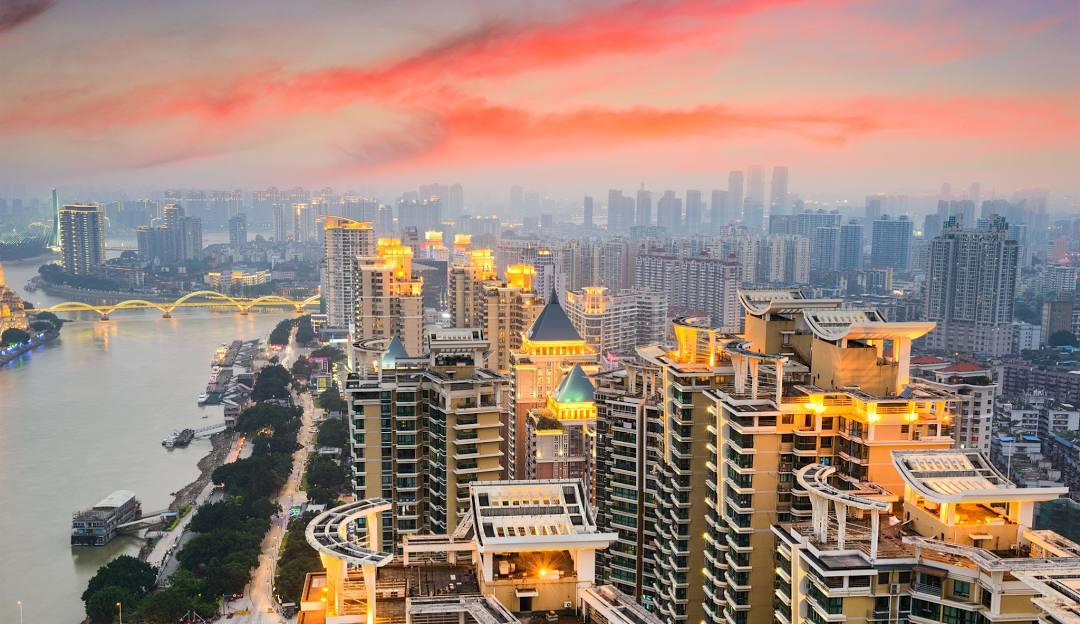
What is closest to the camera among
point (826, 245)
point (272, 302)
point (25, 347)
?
point (25, 347)

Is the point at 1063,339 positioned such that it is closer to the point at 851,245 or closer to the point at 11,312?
the point at 851,245

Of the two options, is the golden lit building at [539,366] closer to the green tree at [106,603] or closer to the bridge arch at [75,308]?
the green tree at [106,603]

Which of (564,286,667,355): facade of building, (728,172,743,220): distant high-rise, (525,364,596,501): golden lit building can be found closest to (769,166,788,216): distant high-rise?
(728,172,743,220): distant high-rise

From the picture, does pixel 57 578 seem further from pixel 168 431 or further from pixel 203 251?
pixel 203 251

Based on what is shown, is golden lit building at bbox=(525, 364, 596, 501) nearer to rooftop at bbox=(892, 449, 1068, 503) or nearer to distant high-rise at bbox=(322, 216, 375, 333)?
rooftop at bbox=(892, 449, 1068, 503)

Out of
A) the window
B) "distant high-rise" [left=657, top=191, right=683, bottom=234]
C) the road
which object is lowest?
the road

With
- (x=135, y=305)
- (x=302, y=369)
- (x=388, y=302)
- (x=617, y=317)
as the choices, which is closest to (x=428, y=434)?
(x=388, y=302)

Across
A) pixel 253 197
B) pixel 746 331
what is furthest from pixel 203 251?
pixel 746 331
